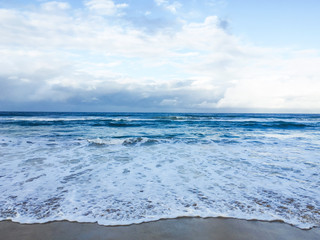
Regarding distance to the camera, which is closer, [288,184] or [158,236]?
[158,236]

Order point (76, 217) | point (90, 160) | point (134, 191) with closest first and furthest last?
point (76, 217)
point (134, 191)
point (90, 160)

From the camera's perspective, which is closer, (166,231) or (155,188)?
(166,231)

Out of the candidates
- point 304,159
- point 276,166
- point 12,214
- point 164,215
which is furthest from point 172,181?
point 304,159

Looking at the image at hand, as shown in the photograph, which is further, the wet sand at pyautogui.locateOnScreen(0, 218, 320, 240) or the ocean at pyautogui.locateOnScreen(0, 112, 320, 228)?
the ocean at pyautogui.locateOnScreen(0, 112, 320, 228)

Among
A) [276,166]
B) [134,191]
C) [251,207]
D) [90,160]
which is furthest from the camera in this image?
[90,160]

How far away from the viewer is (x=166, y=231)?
2.54 meters

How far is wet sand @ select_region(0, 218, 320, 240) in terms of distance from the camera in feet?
7.94

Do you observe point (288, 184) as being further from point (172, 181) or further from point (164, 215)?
point (164, 215)

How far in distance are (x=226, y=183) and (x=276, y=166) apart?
243cm

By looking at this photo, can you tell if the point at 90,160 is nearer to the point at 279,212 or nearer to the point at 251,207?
the point at 251,207

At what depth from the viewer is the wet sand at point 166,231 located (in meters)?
2.42

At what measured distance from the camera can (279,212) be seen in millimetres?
3031

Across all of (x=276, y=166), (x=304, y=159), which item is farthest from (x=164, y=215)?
(x=304, y=159)

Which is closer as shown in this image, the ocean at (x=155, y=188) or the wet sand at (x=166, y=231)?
the wet sand at (x=166, y=231)
